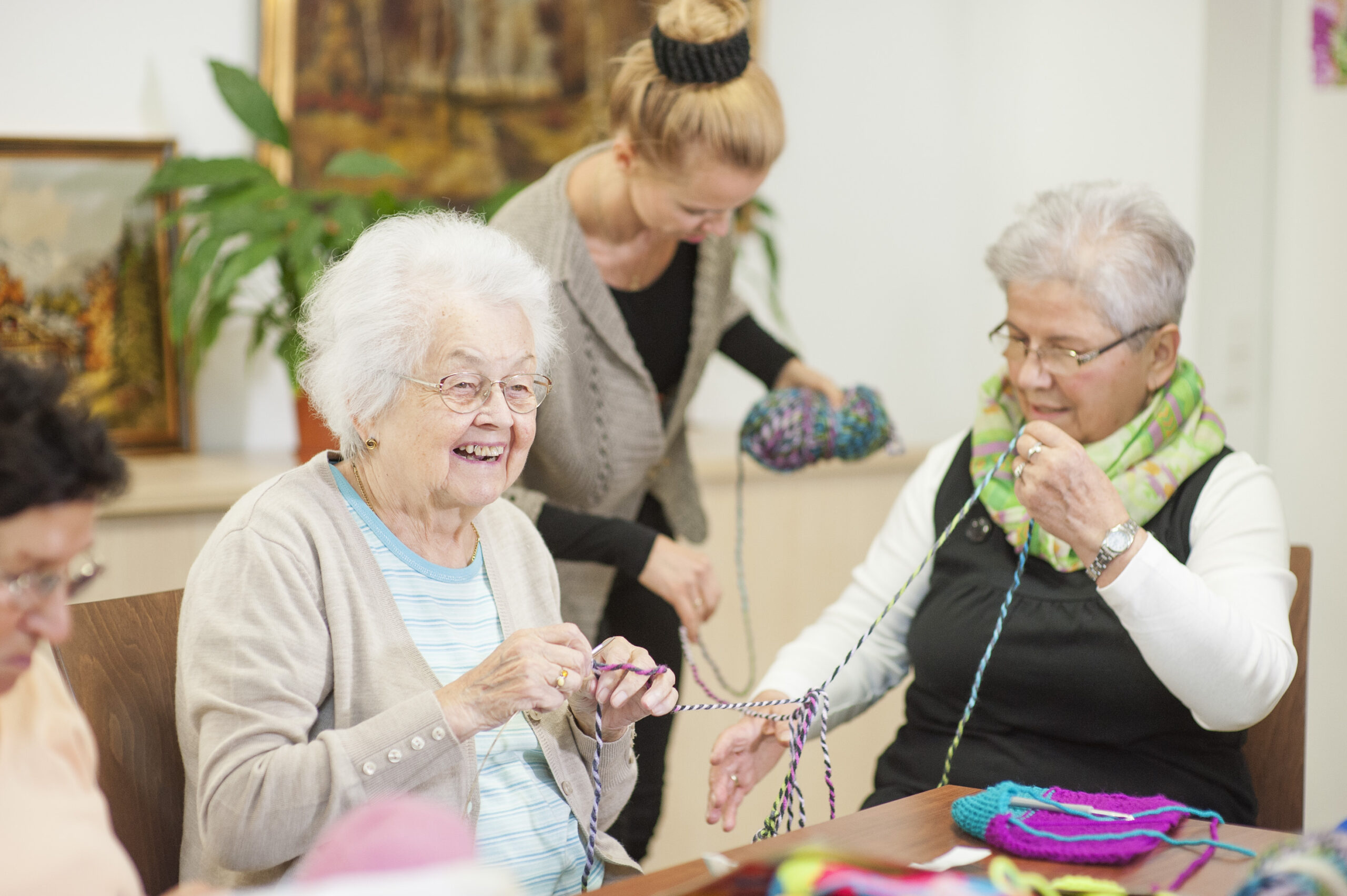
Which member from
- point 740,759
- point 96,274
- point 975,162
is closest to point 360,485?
point 740,759

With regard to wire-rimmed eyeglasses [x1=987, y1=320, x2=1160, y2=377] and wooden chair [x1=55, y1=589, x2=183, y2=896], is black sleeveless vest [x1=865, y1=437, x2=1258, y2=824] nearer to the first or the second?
wire-rimmed eyeglasses [x1=987, y1=320, x2=1160, y2=377]

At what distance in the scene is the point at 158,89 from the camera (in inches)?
107

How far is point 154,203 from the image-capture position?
8.69ft

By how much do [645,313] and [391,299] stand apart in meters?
0.71

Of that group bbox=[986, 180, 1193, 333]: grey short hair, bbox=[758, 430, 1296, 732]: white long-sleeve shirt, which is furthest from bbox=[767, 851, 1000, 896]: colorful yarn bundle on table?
bbox=[986, 180, 1193, 333]: grey short hair

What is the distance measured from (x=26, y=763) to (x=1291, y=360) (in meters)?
2.48

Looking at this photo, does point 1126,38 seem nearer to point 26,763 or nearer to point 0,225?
point 0,225

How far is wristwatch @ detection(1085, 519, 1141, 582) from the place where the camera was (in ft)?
4.63

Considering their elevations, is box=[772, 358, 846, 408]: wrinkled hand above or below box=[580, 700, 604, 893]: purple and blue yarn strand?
above

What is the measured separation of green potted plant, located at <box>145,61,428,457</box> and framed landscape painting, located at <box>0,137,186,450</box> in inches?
2.8

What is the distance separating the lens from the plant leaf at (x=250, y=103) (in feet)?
8.39

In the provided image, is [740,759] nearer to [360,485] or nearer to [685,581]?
[685,581]

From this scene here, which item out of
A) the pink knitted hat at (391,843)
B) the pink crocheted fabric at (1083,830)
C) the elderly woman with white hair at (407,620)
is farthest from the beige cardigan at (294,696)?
the pink crocheted fabric at (1083,830)

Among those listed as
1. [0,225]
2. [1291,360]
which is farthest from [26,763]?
[1291,360]
